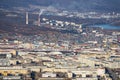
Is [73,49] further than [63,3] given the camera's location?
No

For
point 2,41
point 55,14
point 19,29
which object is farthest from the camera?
point 55,14

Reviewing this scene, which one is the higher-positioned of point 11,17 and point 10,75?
point 11,17

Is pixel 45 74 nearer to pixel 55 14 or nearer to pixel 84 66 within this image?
pixel 84 66

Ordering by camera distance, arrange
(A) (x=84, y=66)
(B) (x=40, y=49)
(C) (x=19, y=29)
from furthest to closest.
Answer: (C) (x=19, y=29) < (B) (x=40, y=49) < (A) (x=84, y=66)

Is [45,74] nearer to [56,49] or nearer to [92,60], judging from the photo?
[92,60]

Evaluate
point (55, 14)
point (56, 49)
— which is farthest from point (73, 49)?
point (55, 14)

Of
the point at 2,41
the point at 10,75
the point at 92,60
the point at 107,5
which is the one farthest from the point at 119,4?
the point at 10,75
